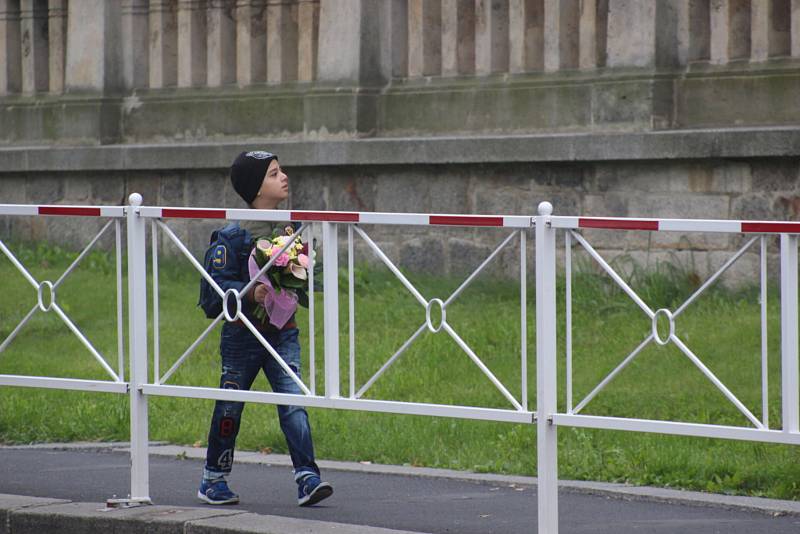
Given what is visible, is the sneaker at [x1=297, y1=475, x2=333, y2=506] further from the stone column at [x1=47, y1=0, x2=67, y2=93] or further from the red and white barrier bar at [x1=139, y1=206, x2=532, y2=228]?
the stone column at [x1=47, y1=0, x2=67, y2=93]

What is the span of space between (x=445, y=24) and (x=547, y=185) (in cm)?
158

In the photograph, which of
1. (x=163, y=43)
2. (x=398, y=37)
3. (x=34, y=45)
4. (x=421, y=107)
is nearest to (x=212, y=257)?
(x=421, y=107)

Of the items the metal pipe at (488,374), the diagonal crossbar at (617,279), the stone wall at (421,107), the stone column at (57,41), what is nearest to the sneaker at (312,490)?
the metal pipe at (488,374)

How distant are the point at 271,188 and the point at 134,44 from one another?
23.1 ft

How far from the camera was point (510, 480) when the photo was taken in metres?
7.44

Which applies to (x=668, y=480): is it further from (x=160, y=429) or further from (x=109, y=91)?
(x=109, y=91)

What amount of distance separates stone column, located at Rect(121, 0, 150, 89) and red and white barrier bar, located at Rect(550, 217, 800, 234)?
8.40 m

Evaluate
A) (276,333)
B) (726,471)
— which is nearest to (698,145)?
(726,471)

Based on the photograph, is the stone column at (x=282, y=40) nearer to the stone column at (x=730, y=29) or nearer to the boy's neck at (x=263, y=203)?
the stone column at (x=730, y=29)

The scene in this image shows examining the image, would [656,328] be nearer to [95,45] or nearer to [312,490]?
[312,490]

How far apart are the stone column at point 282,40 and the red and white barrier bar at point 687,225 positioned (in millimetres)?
7263

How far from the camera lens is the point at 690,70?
10.8m

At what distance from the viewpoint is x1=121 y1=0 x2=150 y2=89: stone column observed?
13.4m

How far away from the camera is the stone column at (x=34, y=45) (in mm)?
13891
